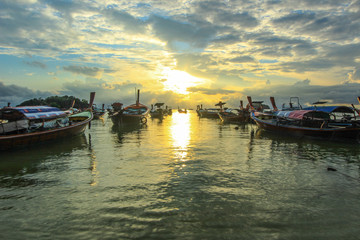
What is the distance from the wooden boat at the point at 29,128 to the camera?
50.0ft

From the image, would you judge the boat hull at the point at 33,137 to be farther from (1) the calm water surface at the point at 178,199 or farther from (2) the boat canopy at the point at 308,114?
(2) the boat canopy at the point at 308,114

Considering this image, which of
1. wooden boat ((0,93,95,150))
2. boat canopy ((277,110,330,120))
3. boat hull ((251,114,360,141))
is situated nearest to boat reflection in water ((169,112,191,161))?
wooden boat ((0,93,95,150))

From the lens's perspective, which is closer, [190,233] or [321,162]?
[190,233]

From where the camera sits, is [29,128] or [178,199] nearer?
[178,199]

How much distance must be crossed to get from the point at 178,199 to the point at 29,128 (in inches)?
653

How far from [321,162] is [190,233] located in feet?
35.5

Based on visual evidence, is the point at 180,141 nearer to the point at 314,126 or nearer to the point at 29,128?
the point at 29,128

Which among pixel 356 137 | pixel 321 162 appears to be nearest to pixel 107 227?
pixel 321 162

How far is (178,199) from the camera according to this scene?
7.01 metres

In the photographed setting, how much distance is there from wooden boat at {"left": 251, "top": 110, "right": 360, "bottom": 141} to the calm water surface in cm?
885

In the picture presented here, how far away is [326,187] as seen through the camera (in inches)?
323

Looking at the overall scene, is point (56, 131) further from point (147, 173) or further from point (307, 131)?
point (307, 131)

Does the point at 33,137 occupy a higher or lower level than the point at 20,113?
lower

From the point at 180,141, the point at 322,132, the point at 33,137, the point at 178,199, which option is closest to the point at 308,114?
the point at 322,132
